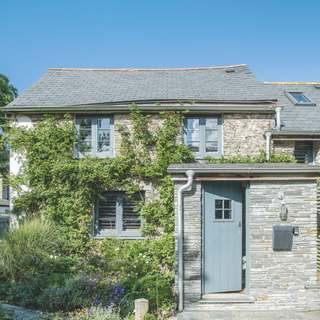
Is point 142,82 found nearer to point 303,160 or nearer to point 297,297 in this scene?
point 303,160

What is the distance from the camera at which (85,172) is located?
708 cm

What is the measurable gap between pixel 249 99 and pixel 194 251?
18.2ft

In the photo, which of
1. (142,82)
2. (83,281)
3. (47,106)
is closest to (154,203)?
(83,281)

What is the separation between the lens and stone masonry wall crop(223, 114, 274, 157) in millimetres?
7664

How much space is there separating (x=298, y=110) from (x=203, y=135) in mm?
4941

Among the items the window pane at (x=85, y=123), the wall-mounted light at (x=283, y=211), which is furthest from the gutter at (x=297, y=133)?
the window pane at (x=85, y=123)

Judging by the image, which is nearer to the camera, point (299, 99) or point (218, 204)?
point (218, 204)

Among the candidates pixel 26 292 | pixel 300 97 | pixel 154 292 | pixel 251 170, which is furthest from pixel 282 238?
pixel 300 97

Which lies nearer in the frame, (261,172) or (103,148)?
(261,172)

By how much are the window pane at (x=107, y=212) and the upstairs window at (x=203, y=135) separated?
10.5 ft

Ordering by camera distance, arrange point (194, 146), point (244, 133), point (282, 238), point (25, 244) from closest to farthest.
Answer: point (282, 238) < point (25, 244) < point (244, 133) < point (194, 146)

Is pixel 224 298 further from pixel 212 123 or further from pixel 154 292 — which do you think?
pixel 212 123

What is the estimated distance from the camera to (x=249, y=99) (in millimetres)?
7934

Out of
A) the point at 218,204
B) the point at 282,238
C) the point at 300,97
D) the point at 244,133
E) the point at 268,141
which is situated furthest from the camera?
the point at 300,97
